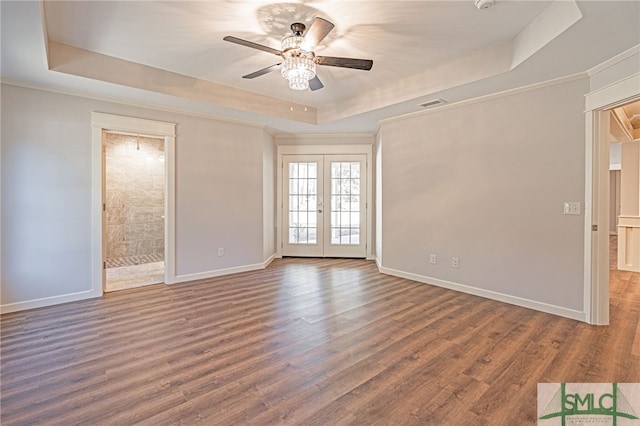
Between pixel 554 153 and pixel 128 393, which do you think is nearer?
pixel 128 393

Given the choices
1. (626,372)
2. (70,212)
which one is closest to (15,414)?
(70,212)

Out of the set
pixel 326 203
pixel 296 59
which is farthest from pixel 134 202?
pixel 296 59

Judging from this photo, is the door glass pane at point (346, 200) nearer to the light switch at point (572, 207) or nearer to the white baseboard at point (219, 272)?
the white baseboard at point (219, 272)

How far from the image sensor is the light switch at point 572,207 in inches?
121

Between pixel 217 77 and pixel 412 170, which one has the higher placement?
pixel 217 77

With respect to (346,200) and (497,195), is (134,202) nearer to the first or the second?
(346,200)

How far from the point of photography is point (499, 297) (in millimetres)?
3668

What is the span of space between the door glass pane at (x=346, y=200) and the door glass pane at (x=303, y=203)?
0.40 meters

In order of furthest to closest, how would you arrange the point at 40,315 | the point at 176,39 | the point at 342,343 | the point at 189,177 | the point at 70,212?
1. the point at 189,177
2. the point at 70,212
3. the point at 40,315
4. the point at 176,39
5. the point at 342,343

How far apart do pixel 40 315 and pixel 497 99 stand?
5706 mm

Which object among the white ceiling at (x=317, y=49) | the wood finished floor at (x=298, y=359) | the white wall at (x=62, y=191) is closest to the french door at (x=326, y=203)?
the white wall at (x=62, y=191)

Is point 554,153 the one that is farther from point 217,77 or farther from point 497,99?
point 217,77

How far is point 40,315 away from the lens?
Answer: 3.20m
